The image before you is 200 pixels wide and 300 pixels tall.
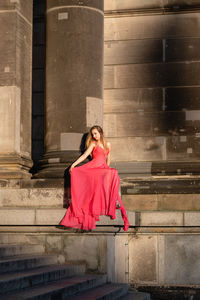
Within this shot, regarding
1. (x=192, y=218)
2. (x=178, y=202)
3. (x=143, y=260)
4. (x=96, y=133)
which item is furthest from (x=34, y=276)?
(x=178, y=202)

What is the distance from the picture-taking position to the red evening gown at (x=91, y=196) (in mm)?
10406

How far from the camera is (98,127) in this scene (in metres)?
11.9

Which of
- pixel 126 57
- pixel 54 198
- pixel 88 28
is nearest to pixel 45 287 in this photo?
pixel 54 198

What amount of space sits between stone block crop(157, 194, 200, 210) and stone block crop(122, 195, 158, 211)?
130 mm

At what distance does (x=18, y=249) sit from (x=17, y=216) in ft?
2.47

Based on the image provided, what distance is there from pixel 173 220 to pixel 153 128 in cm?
331

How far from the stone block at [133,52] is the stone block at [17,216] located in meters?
5.29

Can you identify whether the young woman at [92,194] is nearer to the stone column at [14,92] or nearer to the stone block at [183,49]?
the stone column at [14,92]

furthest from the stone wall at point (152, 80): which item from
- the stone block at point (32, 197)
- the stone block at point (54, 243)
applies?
the stone block at point (54, 243)

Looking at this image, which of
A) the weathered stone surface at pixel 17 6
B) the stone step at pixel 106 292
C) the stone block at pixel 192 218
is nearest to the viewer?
the stone step at pixel 106 292

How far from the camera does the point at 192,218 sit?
442 inches

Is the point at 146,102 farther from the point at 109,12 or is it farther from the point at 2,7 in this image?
the point at 2,7

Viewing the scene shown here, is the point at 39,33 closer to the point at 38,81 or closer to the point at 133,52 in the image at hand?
the point at 38,81

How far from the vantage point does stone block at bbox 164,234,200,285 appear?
1131 centimetres
